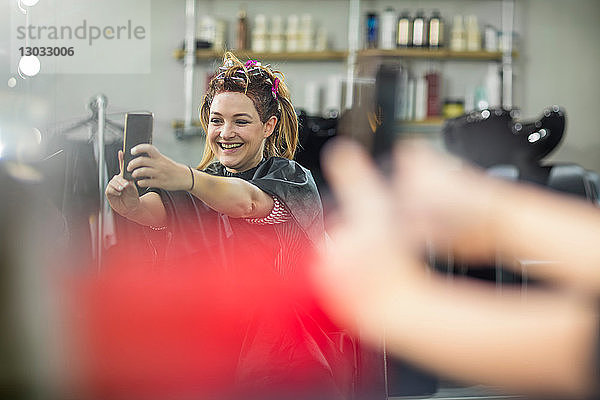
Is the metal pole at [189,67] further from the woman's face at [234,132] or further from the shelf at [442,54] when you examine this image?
the shelf at [442,54]

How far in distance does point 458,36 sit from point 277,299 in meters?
0.90

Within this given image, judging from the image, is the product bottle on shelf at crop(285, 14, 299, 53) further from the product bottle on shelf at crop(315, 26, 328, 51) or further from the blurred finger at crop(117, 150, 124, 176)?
the blurred finger at crop(117, 150, 124, 176)

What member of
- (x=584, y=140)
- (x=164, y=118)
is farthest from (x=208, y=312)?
(x=584, y=140)

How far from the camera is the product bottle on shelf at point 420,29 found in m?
1.32

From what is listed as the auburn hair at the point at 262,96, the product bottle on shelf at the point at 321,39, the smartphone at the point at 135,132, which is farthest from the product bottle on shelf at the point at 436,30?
the smartphone at the point at 135,132

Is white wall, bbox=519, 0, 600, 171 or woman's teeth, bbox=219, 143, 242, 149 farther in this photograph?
white wall, bbox=519, 0, 600, 171

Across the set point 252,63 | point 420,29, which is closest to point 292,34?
point 252,63

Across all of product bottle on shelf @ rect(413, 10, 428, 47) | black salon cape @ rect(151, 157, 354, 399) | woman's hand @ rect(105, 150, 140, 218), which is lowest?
black salon cape @ rect(151, 157, 354, 399)

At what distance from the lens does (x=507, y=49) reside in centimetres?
138

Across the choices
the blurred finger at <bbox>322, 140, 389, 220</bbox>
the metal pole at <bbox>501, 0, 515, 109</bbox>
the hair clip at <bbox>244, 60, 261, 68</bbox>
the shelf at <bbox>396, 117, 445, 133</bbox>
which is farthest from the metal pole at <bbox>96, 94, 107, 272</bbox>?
the metal pole at <bbox>501, 0, 515, 109</bbox>

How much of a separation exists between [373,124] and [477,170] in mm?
404

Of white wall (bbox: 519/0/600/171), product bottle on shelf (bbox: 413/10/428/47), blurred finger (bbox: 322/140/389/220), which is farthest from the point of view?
product bottle on shelf (bbox: 413/10/428/47)

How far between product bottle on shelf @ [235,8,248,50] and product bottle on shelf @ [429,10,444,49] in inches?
22.2

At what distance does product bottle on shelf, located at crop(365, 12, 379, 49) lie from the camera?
117 centimetres
